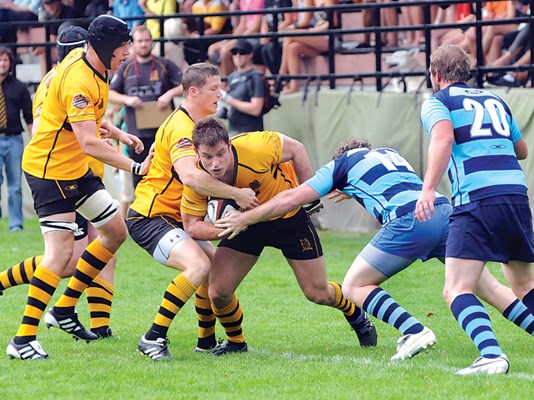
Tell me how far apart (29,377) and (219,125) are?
5.96ft

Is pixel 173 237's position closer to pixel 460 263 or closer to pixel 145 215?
pixel 145 215

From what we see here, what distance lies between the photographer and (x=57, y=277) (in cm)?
753

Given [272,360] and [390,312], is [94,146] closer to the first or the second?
[272,360]

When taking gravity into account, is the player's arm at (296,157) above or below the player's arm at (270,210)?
above

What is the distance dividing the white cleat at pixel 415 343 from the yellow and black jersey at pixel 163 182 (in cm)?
169

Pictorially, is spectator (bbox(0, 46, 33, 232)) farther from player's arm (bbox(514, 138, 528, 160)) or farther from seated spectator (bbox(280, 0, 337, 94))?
player's arm (bbox(514, 138, 528, 160))

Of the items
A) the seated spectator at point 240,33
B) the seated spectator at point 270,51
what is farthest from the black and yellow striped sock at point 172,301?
the seated spectator at point 240,33

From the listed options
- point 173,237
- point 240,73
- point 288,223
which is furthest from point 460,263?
point 240,73

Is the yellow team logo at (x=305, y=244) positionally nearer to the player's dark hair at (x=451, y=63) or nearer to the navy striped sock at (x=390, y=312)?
the navy striped sock at (x=390, y=312)

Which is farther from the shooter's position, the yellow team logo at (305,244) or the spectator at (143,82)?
the spectator at (143,82)

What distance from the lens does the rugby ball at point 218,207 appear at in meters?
7.09

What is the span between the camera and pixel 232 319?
7613 millimetres

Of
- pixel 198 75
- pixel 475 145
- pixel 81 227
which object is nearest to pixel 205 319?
pixel 198 75

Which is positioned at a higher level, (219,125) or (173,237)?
(219,125)
